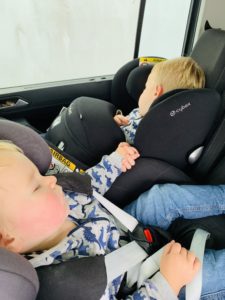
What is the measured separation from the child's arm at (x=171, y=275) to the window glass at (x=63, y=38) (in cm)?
127

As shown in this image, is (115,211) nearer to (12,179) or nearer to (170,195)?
(170,195)

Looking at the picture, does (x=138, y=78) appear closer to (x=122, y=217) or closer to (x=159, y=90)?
(x=159, y=90)

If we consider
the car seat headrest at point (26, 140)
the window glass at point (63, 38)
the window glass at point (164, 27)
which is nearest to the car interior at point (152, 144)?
the car seat headrest at point (26, 140)

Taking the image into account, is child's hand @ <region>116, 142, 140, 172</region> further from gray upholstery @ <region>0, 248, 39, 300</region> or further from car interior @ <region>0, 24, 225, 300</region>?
gray upholstery @ <region>0, 248, 39, 300</region>

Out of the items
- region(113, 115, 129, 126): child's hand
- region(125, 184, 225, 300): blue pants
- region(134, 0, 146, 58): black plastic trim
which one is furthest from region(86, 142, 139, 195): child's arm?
region(134, 0, 146, 58): black plastic trim

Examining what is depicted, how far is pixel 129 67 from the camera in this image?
1.74 m

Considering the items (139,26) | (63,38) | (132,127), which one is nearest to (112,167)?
(132,127)

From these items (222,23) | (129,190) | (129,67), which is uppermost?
(222,23)

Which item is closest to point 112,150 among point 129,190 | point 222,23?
point 129,190

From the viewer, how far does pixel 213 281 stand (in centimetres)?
100

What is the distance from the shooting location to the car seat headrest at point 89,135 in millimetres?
1336

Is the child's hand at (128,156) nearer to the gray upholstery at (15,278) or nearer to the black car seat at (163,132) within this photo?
the black car seat at (163,132)

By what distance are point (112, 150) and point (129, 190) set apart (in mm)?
181

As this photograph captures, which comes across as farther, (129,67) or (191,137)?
(129,67)
